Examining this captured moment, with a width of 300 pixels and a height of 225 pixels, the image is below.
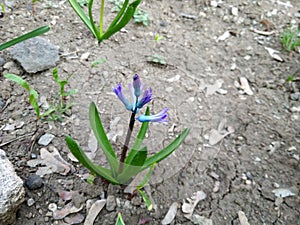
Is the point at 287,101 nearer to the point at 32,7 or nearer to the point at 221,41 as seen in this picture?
the point at 221,41

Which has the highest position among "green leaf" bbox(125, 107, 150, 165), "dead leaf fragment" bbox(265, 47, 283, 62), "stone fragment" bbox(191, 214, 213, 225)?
"green leaf" bbox(125, 107, 150, 165)

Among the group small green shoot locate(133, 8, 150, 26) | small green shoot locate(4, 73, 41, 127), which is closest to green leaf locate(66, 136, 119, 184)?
small green shoot locate(4, 73, 41, 127)

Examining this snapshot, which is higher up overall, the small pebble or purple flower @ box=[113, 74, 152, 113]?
purple flower @ box=[113, 74, 152, 113]

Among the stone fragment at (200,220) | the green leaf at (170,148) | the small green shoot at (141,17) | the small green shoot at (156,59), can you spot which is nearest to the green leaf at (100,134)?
the green leaf at (170,148)

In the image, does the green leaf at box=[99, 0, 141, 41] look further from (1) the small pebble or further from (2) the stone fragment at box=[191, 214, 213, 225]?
(2) the stone fragment at box=[191, 214, 213, 225]

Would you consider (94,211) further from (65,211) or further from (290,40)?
(290,40)

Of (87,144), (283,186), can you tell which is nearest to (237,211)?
(283,186)

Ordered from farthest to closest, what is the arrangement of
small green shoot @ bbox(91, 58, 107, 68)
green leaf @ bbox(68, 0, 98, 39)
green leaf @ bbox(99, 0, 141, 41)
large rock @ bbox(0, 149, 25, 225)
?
small green shoot @ bbox(91, 58, 107, 68) < green leaf @ bbox(68, 0, 98, 39) < green leaf @ bbox(99, 0, 141, 41) < large rock @ bbox(0, 149, 25, 225)

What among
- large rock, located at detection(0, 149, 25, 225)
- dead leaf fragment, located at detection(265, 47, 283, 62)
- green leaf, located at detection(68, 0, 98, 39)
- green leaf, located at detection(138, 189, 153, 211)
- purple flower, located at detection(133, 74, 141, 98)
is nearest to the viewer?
purple flower, located at detection(133, 74, 141, 98)

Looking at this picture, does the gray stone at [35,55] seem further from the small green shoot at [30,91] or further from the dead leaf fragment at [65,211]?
the dead leaf fragment at [65,211]
